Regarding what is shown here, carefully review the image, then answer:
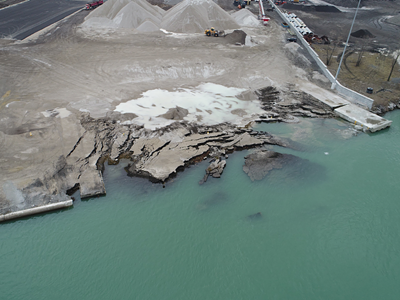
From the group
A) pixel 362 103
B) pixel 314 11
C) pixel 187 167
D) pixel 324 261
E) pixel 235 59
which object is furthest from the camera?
pixel 314 11

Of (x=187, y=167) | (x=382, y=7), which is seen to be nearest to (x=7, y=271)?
(x=187, y=167)

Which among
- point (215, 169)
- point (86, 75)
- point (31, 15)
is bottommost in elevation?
point (215, 169)

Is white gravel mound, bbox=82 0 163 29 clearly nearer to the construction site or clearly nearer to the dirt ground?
the construction site

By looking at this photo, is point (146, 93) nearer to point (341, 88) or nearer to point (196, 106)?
point (196, 106)

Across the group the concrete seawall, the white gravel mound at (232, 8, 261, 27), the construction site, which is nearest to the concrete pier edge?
the construction site

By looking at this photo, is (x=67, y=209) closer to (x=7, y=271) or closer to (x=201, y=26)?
(x=7, y=271)

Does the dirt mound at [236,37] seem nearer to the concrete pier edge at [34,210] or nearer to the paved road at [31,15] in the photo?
the paved road at [31,15]

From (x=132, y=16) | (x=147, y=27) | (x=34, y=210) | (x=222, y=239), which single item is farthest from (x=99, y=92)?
(x=132, y=16)

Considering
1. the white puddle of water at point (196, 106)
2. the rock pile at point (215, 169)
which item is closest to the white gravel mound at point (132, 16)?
the white puddle of water at point (196, 106)
